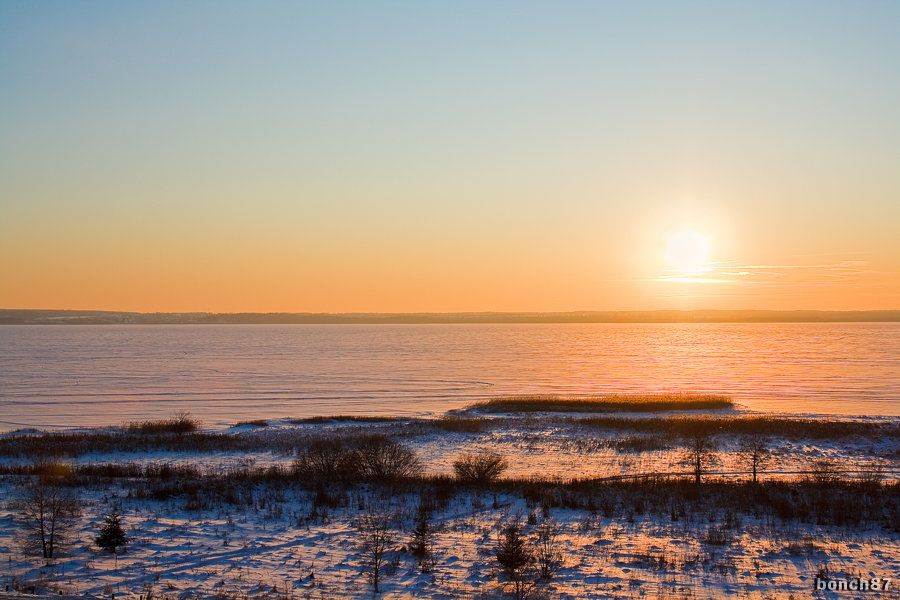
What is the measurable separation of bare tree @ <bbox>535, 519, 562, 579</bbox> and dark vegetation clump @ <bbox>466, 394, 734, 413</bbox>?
27.0 meters

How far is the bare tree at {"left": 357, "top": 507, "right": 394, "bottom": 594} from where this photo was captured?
10086 mm

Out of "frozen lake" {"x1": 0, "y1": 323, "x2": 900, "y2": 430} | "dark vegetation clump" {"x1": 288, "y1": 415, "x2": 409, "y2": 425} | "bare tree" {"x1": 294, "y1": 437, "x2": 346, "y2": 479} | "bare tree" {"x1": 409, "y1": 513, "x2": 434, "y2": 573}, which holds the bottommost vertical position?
"frozen lake" {"x1": 0, "y1": 323, "x2": 900, "y2": 430}

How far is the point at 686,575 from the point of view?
10008mm

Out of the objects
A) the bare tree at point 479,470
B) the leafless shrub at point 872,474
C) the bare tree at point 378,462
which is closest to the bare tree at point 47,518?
the bare tree at point 378,462

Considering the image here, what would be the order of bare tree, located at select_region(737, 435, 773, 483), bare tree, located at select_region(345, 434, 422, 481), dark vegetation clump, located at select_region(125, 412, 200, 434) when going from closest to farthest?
bare tree, located at select_region(345, 434, 422, 481) → bare tree, located at select_region(737, 435, 773, 483) → dark vegetation clump, located at select_region(125, 412, 200, 434)

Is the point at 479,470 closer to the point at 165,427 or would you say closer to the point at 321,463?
the point at 321,463

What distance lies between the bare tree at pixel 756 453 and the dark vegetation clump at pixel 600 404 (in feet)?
46.4

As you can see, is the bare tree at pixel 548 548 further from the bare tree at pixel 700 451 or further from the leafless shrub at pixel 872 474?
the leafless shrub at pixel 872 474

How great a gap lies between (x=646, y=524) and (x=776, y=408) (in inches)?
Result: 1333

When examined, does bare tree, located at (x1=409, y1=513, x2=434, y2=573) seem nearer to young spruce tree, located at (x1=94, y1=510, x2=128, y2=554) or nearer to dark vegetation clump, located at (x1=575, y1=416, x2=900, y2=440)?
young spruce tree, located at (x1=94, y1=510, x2=128, y2=554)

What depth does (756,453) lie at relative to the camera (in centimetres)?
1970

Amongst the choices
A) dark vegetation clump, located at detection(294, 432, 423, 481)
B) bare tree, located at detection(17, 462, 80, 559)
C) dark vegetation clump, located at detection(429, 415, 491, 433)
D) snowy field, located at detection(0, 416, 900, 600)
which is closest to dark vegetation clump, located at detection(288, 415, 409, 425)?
dark vegetation clump, located at detection(429, 415, 491, 433)

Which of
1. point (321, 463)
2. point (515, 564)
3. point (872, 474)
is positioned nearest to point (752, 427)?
point (872, 474)

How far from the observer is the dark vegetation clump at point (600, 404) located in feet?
133
